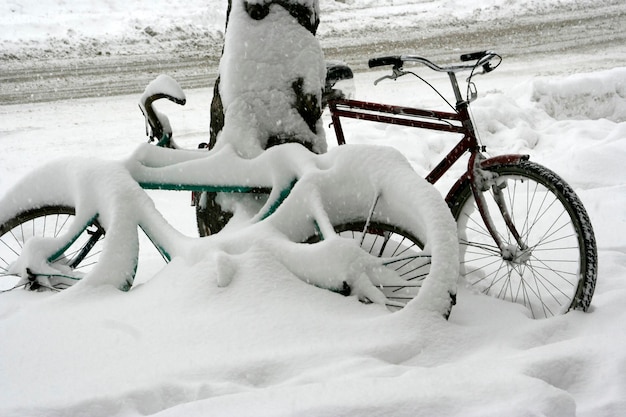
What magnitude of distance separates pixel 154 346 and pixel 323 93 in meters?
1.68

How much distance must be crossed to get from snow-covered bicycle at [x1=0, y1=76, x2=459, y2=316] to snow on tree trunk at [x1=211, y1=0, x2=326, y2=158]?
8.3 inches

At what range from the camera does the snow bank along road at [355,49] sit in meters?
9.22

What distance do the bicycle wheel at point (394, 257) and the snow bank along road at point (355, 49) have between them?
265 inches

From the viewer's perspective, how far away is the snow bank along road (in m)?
9.22

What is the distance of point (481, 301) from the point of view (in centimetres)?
266

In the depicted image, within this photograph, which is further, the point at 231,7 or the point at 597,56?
the point at 597,56

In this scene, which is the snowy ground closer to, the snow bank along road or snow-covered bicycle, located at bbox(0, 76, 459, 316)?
snow-covered bicycle, located at bbox(0, 76, 459, 316)

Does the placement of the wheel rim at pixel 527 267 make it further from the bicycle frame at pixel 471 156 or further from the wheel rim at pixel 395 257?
the wheel rim at pixel 395 257

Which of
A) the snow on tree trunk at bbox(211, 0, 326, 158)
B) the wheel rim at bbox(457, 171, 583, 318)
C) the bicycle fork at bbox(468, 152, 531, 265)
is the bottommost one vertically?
the wheel rim at bbox(457, 171, 583, 318)

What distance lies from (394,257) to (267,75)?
1162 mm

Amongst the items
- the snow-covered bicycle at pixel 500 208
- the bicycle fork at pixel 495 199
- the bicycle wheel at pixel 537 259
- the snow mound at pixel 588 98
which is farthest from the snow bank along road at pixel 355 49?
the bicycle fork at pixel 495 199

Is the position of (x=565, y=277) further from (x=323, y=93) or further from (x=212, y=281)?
(x=212, y=281)

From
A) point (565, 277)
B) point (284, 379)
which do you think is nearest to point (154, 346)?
point (284, 379)

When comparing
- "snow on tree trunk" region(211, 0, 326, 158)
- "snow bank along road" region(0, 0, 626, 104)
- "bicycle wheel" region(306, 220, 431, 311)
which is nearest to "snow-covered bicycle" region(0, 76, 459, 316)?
"bicycle wheel" region(306, 220, 431, 311)
